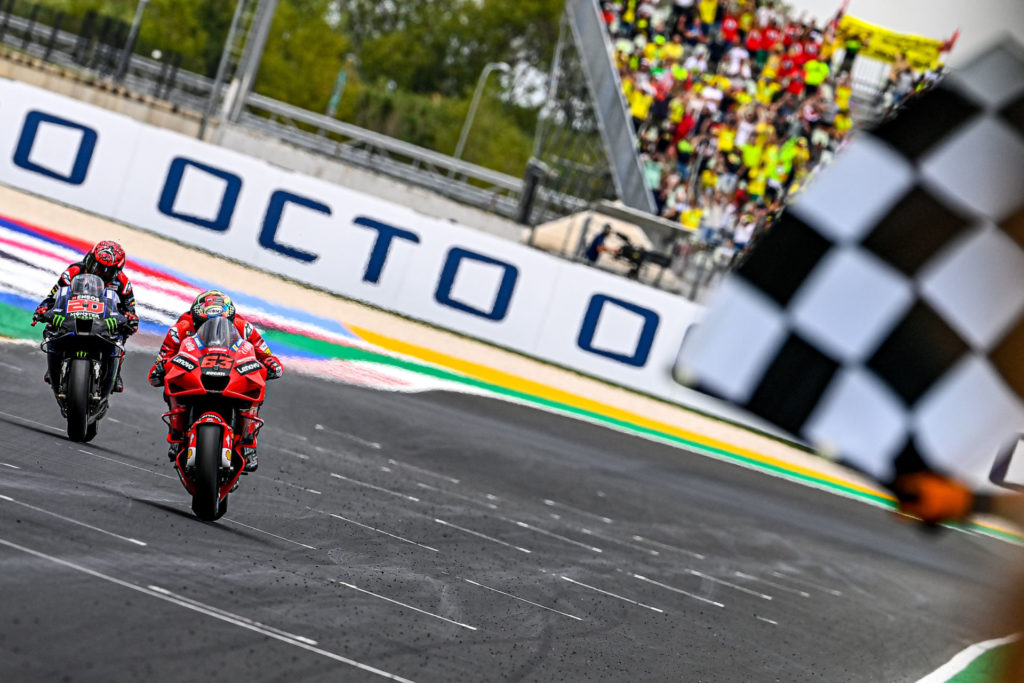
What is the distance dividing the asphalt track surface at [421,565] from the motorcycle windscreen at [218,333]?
876 mm

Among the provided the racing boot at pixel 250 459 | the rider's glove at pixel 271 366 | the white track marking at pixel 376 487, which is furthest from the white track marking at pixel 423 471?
the rider's glove at pixel 271 366

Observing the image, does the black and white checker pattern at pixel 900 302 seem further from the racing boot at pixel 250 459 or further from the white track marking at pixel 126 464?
the white track marking at pixel 126 464

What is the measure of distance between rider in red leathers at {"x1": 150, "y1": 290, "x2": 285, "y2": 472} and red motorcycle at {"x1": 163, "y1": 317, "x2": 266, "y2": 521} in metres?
0.02

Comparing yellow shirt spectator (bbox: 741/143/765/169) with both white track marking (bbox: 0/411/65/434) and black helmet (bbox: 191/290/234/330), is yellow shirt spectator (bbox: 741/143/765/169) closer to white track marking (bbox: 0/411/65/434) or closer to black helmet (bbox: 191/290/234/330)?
white track marking (bbox: 0/411/65/434)

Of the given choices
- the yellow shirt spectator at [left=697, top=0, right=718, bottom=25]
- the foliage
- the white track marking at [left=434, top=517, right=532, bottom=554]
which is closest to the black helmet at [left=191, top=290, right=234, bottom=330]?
the white track marking at [left=434, top=517, right=532, bottom=554]

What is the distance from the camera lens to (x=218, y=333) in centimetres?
658

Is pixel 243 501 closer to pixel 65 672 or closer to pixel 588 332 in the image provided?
pixel 65 672

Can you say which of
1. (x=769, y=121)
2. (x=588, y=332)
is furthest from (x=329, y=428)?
(x=769, y=121)

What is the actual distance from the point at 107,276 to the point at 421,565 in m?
2.46

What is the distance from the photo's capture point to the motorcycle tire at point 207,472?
6.28m

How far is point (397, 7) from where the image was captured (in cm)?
8594

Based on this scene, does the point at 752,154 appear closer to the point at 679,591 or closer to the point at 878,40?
the point at 878,40

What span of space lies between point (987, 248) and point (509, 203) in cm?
2593

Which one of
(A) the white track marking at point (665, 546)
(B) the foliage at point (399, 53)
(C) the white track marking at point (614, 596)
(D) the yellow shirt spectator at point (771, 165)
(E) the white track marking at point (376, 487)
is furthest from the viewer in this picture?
(B) the foliage at point (399, 53)
